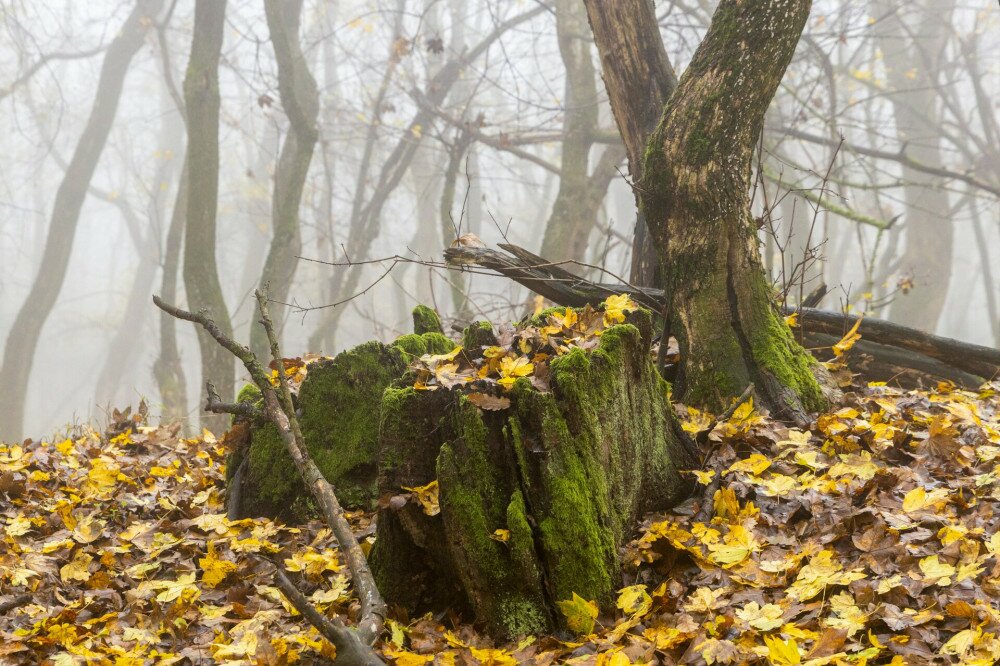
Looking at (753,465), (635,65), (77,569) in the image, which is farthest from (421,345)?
(635,65)

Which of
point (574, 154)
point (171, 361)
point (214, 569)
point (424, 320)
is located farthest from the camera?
point (171, 361)

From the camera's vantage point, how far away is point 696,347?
4066 millimetres

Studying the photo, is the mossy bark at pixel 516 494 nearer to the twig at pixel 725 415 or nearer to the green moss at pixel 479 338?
the green moss at pixel 479 338

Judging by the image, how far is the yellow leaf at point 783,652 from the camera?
2096mm

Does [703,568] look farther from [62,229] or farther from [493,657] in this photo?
[62,229]

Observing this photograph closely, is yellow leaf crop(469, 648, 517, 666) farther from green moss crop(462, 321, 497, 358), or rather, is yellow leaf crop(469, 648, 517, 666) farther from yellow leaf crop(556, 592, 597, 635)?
green moss crop(462, 321, 497, 358)

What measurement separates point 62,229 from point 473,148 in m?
7.69

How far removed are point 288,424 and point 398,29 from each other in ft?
41.4

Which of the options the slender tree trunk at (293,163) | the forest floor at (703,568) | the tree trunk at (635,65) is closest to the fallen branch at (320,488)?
the forest floor at (703,568)

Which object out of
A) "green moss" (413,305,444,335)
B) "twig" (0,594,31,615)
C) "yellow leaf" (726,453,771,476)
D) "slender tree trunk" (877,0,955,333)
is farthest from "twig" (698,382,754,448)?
"slender tree trunk" (877,0,955,333)

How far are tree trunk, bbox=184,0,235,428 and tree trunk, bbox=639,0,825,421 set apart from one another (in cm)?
514

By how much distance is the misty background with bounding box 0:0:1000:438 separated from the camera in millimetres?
9523

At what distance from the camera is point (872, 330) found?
16.2 ft

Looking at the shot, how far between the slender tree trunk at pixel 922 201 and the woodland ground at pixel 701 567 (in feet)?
35.9
